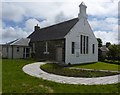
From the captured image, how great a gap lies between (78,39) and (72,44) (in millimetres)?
1480

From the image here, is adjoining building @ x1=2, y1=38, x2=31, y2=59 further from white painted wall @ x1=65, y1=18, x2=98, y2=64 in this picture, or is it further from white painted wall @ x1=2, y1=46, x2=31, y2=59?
white painted wall @ x1=65, y1=18, x2=98, y2=64

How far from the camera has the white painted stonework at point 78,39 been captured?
25.0 metres

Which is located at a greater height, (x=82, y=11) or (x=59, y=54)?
(x=82, y=11)

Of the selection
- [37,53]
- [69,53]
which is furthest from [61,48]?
[37,53]

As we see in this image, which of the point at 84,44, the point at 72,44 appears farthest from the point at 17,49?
the point at 84,44

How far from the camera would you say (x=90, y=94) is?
27.1 feet

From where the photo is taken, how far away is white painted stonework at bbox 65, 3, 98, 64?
82.2ft

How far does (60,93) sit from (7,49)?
26035 millimetres

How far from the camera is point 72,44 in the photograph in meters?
25.9

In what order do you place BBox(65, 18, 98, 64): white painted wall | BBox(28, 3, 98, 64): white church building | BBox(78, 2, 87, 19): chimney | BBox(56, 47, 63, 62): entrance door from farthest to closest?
BBox(78, 2, 87, 19): chimney, BBox(56, 47, 63, 62): entrance door, BBox(28, 3, 98, 64): white church building, BBox(65, 18, 98, 64): white painted wall

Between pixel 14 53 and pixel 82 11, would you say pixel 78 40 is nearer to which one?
pixel 82 11

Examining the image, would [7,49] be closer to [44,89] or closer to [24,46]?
[24,46]

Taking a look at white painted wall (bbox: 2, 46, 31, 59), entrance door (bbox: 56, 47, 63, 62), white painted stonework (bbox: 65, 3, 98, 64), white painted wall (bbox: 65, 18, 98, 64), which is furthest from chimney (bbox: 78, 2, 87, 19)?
white painted wall (bbox: 2, 46, 31, 59)

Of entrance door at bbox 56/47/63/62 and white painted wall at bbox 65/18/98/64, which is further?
entrance door at bbox 56/47/63/62
